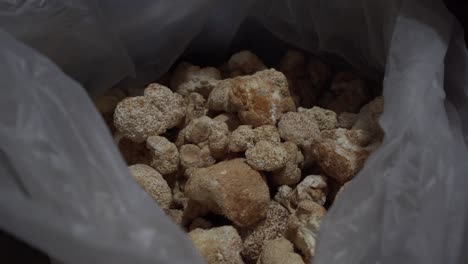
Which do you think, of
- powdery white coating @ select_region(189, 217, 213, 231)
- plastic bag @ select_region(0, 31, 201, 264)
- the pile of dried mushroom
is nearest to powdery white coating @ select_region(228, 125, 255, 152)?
the pile of dried mushroom

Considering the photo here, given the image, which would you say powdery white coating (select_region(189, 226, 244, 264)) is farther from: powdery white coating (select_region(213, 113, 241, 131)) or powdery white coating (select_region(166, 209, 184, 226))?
powdery white coating (select_region(213, 113, 241, 131))

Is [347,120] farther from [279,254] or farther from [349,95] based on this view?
[279,254]

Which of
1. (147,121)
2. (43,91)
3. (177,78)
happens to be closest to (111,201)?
(43,91)

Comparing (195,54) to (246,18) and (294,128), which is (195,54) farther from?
(294,128)

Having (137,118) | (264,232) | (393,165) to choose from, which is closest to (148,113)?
(137,118)

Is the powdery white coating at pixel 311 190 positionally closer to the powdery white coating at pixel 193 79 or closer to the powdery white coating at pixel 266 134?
the powdery white coating at pixel 266 134

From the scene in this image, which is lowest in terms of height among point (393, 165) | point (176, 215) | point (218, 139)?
point (176, 215)

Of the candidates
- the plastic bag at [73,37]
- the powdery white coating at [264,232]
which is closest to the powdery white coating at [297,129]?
the powdery white coating at [264,232]
